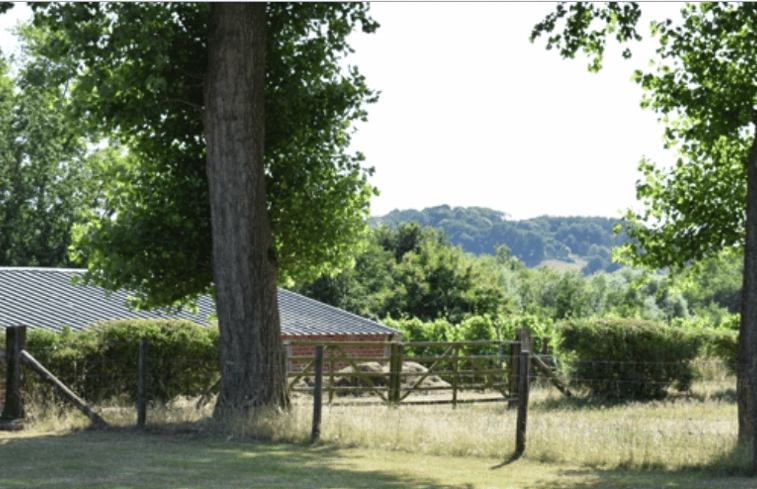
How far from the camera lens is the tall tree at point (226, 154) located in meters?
14.6

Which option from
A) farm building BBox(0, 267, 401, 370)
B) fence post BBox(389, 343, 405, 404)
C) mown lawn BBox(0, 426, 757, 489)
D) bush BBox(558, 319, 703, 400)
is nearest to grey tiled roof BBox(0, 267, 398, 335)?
farm building BBox(0, 267, 401, 370)

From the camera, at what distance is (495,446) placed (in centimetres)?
1172

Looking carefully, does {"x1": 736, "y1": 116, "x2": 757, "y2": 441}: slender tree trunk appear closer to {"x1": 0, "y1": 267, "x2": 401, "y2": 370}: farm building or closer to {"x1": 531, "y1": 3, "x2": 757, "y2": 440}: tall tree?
{"x1": 531, "y1": 3, "x2": 757, "y2": 440}: tall tree

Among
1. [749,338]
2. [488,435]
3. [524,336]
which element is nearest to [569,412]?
[524,336]

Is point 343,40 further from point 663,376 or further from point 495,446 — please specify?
point 663,376

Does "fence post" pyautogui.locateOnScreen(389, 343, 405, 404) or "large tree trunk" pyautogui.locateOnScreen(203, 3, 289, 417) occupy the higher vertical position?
"large tree trunk" pyautogui.locateOnScreen(203, 3, 289, 417)

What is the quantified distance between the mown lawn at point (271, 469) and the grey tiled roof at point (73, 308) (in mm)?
12484

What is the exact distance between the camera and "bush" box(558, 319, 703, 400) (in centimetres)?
2194

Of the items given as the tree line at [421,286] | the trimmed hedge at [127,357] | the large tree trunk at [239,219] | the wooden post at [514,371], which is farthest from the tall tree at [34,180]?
the large tree trunk at [239,219]

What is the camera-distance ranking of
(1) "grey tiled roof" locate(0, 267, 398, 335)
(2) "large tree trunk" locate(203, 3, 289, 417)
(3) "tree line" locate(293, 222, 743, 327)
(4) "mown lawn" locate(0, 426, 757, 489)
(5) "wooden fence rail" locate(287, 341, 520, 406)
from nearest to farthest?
(4) "mown lawn" locate(0, 426, 757, 489), (2) "large tree trunk" locate(203, 3, 289, 417), (5) "wooden fence rail" locate(287, 341, 520, 406), (1) "grey tiled roof" locate(0, 267, 398, 335), (3) "tree line" locate(293, 222, 743, 327)

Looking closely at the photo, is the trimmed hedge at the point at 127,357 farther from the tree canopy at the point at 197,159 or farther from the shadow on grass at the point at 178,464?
the shadow on grass at the point at 178,464

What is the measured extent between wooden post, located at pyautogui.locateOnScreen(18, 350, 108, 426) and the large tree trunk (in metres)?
1.98

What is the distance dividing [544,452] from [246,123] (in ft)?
23.8

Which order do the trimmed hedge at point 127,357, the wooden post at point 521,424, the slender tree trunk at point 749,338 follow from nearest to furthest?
the wooden post at point 521,424
the slender tree trunk at point 749,338
the trimmed hedge at point 127,357
